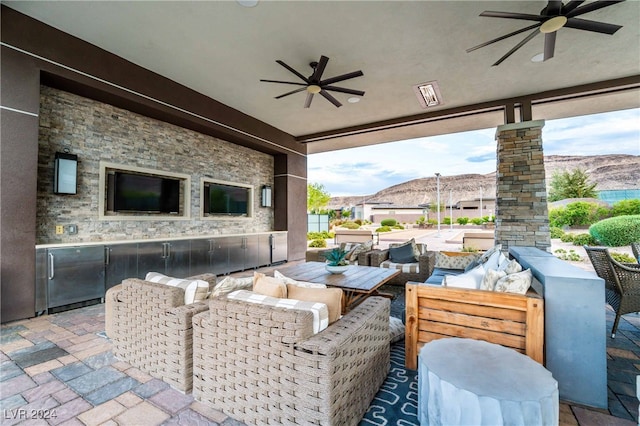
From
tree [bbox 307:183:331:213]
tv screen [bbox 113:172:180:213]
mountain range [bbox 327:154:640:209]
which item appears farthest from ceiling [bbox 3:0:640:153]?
tree [bbox 307:183:331:213]

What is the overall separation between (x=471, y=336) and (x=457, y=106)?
17.7 feet

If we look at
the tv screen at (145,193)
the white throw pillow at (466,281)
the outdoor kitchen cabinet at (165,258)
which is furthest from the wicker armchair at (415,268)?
the tv screen at (145,193)

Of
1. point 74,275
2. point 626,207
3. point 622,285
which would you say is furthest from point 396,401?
point 626,207

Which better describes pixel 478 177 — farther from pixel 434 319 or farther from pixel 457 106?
pixel 434 319

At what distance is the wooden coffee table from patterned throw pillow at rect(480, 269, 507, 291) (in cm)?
106

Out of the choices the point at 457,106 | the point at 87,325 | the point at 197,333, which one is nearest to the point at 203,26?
the point at 197,333

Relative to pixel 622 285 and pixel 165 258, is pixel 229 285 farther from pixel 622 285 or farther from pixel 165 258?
pixel 622 285

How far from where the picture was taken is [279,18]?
Result: 3.34 metres

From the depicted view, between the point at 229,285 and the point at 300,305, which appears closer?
the point at 300,305

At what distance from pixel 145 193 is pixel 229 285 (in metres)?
3.89

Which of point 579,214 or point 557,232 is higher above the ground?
point 579,214

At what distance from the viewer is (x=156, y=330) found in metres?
2.10

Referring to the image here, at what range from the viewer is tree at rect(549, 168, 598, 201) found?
15422 millimetres

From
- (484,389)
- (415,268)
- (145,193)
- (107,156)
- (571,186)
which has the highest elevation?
(571,186)
